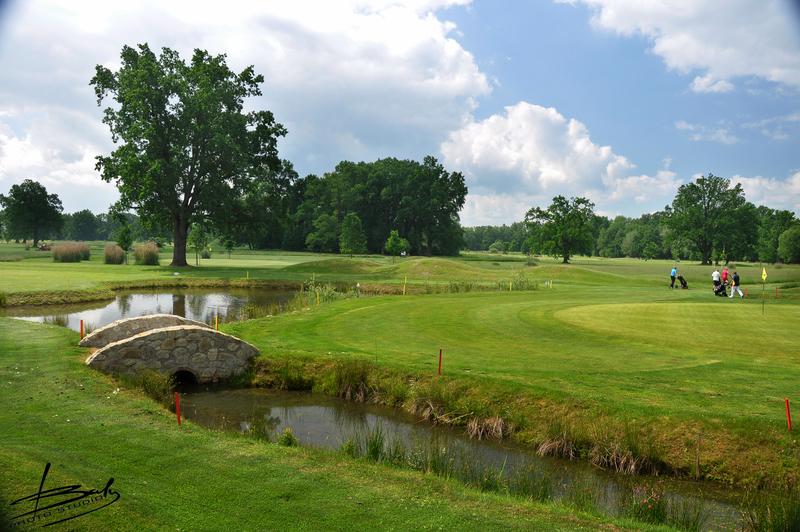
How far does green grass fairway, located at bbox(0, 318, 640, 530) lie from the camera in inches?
276

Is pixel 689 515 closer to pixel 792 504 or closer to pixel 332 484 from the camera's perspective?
pixel 792 504

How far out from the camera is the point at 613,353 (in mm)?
18328

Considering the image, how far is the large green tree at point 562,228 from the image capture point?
4380 inches

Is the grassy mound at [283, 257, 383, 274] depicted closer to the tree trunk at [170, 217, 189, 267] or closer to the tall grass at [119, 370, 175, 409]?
the tree trunk at [170, 217, 189, 267]

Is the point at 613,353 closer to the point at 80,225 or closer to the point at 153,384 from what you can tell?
the point at 153,384

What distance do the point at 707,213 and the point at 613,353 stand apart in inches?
4751

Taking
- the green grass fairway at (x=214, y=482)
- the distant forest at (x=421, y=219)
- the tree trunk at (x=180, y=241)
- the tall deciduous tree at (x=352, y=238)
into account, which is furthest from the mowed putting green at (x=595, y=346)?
the distant forest at (x=421, y=219)

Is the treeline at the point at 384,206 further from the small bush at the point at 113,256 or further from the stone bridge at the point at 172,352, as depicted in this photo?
the stone bridge at the point at 172,352

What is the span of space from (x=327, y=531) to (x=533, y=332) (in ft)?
54.9

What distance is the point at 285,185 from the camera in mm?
69500

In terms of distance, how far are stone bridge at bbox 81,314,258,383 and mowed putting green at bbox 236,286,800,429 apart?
1695 mm

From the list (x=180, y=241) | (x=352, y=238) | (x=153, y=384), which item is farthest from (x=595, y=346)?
(x=352, y=238)

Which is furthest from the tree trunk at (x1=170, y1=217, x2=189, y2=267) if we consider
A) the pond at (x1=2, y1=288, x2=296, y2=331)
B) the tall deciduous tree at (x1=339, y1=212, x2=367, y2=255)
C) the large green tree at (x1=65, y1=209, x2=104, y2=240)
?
the large green tree at (x1=65, y1=209, x2=104, y2=240)

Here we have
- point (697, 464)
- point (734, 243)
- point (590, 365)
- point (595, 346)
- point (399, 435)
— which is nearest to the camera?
point (697, 464)
